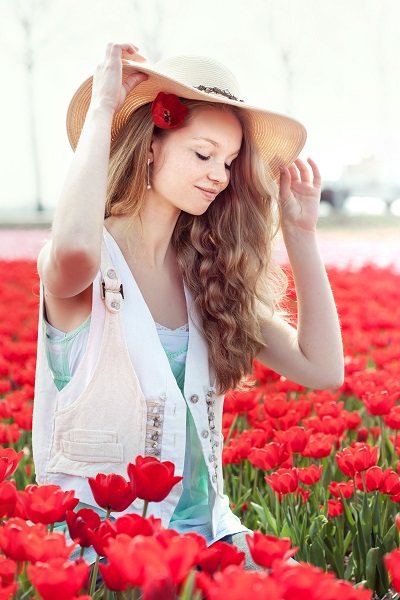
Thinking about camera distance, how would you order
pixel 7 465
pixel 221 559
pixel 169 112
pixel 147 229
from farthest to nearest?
pixel 147 229, pixel 169 112, pixel 7 465, pixel 221 559

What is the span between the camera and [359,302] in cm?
552

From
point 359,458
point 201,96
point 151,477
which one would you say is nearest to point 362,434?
point 359,458

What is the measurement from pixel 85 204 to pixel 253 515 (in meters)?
1.19

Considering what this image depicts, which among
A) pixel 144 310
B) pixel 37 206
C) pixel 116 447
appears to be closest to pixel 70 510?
pixel 116 447

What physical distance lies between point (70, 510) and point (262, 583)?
0.58 metres

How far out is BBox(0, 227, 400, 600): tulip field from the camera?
40.3 inches

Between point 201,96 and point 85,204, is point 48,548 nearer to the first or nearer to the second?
point 85,204

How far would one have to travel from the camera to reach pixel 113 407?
197 centimetres

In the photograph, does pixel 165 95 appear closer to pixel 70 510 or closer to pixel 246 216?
pixel 246 216

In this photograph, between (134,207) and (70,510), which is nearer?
(70,510)

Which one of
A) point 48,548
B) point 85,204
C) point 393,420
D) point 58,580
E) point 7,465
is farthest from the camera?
point 393,420

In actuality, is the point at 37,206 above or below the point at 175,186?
above

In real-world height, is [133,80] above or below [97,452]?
above

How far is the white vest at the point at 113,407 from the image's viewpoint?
196 centimetres
